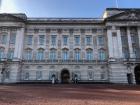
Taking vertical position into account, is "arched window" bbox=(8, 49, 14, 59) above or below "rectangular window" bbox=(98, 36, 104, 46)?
below

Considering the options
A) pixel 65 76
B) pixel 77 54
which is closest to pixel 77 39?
pixel 77 54

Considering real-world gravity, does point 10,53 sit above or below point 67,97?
above

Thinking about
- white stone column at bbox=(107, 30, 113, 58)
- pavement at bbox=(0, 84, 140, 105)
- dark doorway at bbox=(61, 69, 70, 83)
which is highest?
white stone column at bbox=(107, 30, 113, 58)

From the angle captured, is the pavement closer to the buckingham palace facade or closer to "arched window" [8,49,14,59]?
the buckingham palace facade

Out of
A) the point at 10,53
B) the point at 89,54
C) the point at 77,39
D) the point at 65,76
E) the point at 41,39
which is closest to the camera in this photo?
the point at 10,53

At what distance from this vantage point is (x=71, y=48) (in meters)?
55.7

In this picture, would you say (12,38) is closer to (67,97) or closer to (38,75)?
(38,75)

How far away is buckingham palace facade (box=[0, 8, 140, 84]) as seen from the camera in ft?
171

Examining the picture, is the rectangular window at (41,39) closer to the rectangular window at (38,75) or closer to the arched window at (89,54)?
the rectangular window at (38,75)

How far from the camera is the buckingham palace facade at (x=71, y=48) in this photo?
2055 inches

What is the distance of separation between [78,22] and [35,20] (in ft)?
39.0

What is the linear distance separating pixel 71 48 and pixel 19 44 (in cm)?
1373

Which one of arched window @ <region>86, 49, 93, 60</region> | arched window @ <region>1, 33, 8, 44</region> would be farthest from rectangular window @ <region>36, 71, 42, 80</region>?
arched window @ <region>86, 49, 93, 60</region>

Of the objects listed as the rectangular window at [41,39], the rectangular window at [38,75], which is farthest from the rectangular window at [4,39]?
the rectangular window at [38,75]
